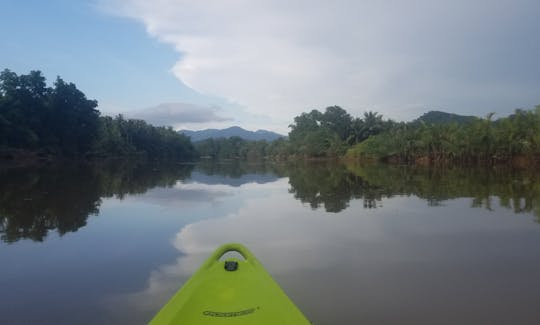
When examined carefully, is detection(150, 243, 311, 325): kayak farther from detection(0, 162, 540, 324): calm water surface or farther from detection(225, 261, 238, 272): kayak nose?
detection(0, 162, 540, 324): calm water surface

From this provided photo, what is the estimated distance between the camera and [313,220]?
26.2 feet

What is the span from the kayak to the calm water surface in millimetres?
639

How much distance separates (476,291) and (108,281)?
4.09 m

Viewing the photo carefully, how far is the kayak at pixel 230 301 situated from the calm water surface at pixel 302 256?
0.64 metres

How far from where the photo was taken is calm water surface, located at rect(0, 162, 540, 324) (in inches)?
140

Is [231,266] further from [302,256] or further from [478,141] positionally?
[478,141]

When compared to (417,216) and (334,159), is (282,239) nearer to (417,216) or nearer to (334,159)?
(417,216)

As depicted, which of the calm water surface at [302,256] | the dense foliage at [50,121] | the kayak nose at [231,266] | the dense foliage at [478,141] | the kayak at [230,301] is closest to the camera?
the kayak at [230,301]

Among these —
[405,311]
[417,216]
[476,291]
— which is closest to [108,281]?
[405,311]

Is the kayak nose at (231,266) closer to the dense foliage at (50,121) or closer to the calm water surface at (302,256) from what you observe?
the calm water surface at (302,256)

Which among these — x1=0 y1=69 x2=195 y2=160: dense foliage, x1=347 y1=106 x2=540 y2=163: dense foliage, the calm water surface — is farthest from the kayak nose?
x1=0 y1=69 x2=195 y2=160: dense foliage

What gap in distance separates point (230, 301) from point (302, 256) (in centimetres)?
271

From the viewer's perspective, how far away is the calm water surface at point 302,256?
3.57m

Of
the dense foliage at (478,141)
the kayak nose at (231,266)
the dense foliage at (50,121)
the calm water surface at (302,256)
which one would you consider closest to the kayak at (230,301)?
the kayak nose at (231,266)
